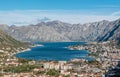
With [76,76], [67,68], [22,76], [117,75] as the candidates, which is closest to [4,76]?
[22,76]

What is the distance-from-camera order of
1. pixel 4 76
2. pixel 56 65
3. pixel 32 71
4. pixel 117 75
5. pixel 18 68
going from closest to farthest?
pixel 117 75 < pixel 4 76 < pixel 32 71 < pixel 18 68 < pixel 56 65

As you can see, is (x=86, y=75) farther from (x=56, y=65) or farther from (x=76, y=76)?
(x=56, y=65)

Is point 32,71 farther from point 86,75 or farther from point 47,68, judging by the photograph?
point 86,75

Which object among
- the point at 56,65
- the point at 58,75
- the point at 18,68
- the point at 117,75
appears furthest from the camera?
the point at 56,65

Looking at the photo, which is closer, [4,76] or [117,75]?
[117,75]

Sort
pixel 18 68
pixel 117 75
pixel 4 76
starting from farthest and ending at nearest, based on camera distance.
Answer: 1. pixel 18 68
2. pixel 4 76
3. pixel 117 75

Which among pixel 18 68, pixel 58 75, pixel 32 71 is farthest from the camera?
pixel 18 68

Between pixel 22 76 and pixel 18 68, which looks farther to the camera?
pixel 18 68

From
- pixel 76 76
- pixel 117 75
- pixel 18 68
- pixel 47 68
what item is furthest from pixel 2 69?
A: pixel 117 75
